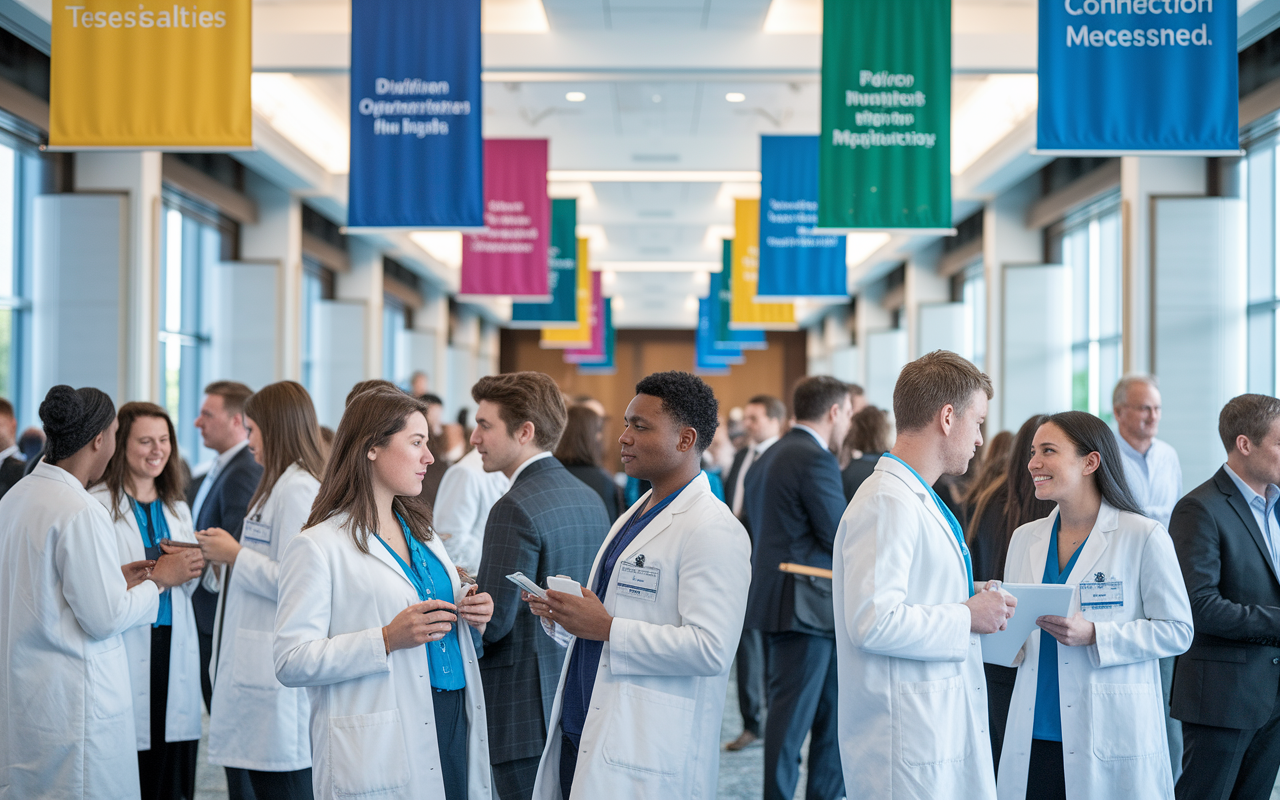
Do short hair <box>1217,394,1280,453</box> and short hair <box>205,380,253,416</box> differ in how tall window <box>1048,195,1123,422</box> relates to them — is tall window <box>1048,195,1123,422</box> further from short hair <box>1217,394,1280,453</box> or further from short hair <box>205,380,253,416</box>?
short hair <box>205,380,253,416</box>

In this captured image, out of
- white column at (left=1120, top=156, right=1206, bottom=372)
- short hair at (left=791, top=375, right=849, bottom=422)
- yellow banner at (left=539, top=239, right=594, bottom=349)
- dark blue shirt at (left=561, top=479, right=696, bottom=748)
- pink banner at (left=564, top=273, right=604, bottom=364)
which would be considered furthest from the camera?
pink banner at (left=564, top=273, right=604, bottom=364)

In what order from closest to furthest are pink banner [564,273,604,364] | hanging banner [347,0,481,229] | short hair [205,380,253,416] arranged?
1. short hair [205,380,253,416]
2. hanging banner [347,0,481,229]
3. pink banner [564,273,604,364]

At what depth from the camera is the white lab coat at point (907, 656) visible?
2350mm

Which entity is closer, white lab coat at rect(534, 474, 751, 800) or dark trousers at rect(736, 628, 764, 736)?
white lab coat at rect(534, 474, 751, 800)

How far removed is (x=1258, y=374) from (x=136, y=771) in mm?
7879

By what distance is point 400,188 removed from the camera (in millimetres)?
6371

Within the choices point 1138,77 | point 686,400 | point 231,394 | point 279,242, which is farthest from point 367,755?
point 279,242

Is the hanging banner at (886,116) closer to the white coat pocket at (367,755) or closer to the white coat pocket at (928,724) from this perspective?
the white coat pocket at (928,724)

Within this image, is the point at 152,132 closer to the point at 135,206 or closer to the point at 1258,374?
the point at 135,206

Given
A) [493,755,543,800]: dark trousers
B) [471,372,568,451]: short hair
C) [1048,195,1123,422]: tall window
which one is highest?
[1048,195,1123,422]: tall window

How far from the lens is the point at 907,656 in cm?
235

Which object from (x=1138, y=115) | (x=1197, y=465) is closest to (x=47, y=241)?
(x=1138, y=115)

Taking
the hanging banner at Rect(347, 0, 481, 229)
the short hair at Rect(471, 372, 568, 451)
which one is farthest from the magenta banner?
the short hair at Rect(471, 372, 568, 451)

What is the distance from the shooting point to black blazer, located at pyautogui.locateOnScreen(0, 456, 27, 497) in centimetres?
533
